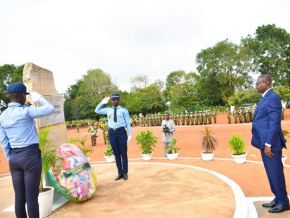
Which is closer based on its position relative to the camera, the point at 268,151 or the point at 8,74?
the point at 268,151

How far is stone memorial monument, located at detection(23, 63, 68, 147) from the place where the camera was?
4836 mm

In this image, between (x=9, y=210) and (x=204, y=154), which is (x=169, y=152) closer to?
(x=204, y=154)

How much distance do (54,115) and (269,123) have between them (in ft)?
13.0

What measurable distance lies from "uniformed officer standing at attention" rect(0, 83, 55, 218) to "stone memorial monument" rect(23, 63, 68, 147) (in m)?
1.63

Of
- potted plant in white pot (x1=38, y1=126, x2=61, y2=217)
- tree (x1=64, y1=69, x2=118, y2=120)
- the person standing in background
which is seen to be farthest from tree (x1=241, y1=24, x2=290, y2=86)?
potted plant in white pot (x1=38, y1=126, x2=61, y2=217)

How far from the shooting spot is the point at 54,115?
530cm

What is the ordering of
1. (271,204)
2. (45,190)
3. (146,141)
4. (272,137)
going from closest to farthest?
(272,137), (271,204), (45,190), (146,141)

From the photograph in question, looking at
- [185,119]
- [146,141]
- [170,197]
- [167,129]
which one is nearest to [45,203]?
[170,197]

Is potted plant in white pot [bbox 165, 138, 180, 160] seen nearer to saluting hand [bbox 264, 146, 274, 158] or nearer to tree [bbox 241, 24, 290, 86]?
saluting hand [bbox 264, 146, 274, 158]

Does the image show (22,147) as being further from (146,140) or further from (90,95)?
(90,95)

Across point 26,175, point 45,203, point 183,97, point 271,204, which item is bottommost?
point 271,204

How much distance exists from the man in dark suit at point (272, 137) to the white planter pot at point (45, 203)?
3184mm

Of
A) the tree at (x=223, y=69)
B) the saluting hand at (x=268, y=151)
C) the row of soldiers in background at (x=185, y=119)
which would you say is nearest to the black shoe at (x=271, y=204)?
the saluting hand at (x=268, y=151)

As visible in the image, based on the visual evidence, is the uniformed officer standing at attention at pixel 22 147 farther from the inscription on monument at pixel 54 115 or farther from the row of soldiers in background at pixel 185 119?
the row of soldiers in background at pixel 185 119
